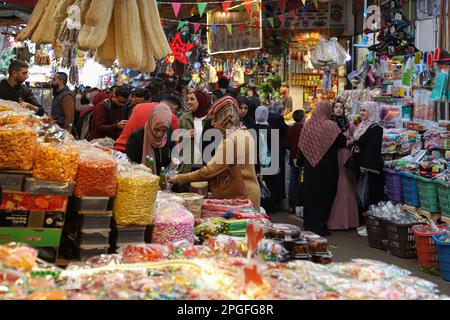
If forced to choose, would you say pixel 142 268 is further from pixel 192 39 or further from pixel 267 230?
pixel 192 39

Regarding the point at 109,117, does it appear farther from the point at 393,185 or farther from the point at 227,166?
the point at 393,185

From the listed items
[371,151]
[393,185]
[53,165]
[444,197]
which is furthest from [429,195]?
[53,165]

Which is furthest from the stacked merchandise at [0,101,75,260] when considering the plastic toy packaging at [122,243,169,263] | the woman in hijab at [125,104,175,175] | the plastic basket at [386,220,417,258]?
the plastic basket at [386,220,417,258]

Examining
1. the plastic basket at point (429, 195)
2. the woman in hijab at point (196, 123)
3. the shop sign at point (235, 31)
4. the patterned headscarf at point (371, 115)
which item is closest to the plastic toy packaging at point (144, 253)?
the woman in hijab at point (196, 123)

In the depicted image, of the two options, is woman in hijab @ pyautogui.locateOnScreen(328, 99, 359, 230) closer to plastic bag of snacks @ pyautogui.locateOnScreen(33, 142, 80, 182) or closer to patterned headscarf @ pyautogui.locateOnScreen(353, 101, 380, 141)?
patterned headscarf @ pyautogui.locateOnScreen(353, 101, 380, 141)

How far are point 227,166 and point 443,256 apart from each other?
8.72ft

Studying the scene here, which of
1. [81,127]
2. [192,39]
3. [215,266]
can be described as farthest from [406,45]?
[192,39]

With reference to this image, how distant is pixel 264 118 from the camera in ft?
35.0

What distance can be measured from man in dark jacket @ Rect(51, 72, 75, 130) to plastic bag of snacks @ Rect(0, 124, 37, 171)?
677cm

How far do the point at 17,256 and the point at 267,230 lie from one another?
1.32 m

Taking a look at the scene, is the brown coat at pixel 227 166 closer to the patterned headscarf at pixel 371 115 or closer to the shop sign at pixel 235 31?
the patterned headscarf at pixel 371 115

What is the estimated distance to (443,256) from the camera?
675 centimetres

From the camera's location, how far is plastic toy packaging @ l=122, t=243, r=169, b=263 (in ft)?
8.59

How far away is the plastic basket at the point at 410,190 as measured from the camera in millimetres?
8453
